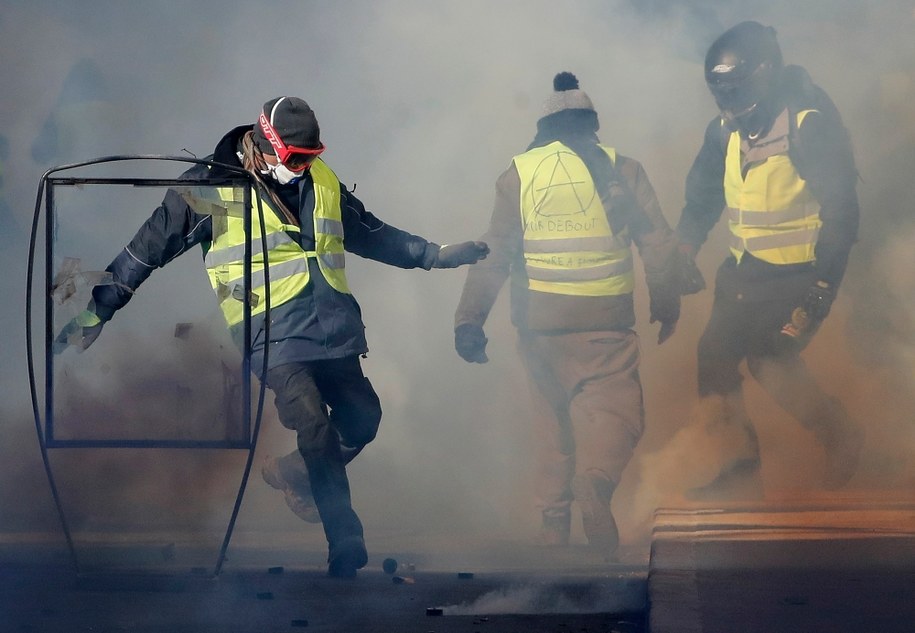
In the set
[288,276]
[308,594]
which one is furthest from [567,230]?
[308,594]

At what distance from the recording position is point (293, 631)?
6129 mm

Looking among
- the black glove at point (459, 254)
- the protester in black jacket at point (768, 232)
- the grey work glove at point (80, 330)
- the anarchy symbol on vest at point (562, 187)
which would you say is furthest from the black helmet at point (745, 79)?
the grey work glove at point (80, 330)

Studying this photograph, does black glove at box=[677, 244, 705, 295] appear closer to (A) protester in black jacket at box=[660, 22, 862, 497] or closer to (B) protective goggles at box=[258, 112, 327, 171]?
(A) protester in black jacket at box=[660, 22, 862, 497]

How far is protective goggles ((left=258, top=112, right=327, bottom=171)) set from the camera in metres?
7.01

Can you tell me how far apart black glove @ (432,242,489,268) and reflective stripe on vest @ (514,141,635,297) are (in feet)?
2.44

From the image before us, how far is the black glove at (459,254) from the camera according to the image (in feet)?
24.5

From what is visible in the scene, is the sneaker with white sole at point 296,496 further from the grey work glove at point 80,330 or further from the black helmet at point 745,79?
the black helmet at point 745,79

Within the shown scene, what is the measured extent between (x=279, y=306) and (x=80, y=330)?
72 centimetres

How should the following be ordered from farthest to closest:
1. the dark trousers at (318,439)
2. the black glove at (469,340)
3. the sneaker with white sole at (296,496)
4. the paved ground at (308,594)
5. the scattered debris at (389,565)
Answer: the black glove at (469,340), the sneaker with white sole at (296,496), the scattered debris at (389,565), the dark trousers at (318,439), the paved ground at (308,594)

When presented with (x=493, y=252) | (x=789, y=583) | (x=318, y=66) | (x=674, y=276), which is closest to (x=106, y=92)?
(x=318, y=66)

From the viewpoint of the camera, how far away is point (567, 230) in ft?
26.9

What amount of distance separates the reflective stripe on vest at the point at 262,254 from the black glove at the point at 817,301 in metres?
2.34

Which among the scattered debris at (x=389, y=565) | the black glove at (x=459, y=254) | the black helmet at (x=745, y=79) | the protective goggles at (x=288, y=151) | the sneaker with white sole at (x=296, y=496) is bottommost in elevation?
the scattered debris at (x=389, y=565)

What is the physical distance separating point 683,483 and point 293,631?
306 cm
